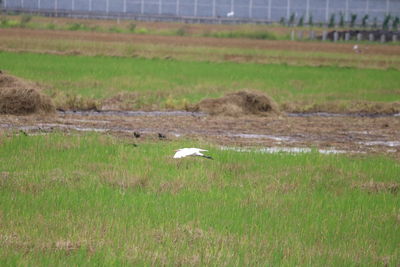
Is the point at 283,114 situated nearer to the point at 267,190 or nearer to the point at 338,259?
the point at 267,190

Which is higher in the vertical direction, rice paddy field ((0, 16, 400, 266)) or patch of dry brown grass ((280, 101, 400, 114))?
rice paddy field ((0, 16, 400, 266))

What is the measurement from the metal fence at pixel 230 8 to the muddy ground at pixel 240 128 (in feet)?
132

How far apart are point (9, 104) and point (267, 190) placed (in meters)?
7.72

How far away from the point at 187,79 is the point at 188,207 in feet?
51.4

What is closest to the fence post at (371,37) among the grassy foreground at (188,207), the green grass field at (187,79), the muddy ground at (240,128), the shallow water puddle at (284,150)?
the green grass field at (187,79)

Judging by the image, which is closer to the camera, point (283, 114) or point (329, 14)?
point (283, 114)

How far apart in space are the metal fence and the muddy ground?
40.3 metres

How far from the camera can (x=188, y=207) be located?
7.05 metres

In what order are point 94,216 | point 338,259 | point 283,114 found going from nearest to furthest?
point 338,259, point 94,216, point 283,114

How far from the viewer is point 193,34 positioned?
45.6 meters

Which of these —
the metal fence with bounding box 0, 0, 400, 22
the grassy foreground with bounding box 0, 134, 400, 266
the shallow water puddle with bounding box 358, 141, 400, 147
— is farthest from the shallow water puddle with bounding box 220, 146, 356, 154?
the metal fence with bounding box 0, 0, 400, 22

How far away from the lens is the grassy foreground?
18.5ft

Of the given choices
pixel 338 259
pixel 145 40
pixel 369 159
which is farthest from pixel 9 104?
pixel 145 40

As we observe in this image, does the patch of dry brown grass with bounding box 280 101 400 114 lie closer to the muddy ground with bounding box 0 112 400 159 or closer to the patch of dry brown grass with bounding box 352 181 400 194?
the muddy ground with bounding box 0 112 400 159
